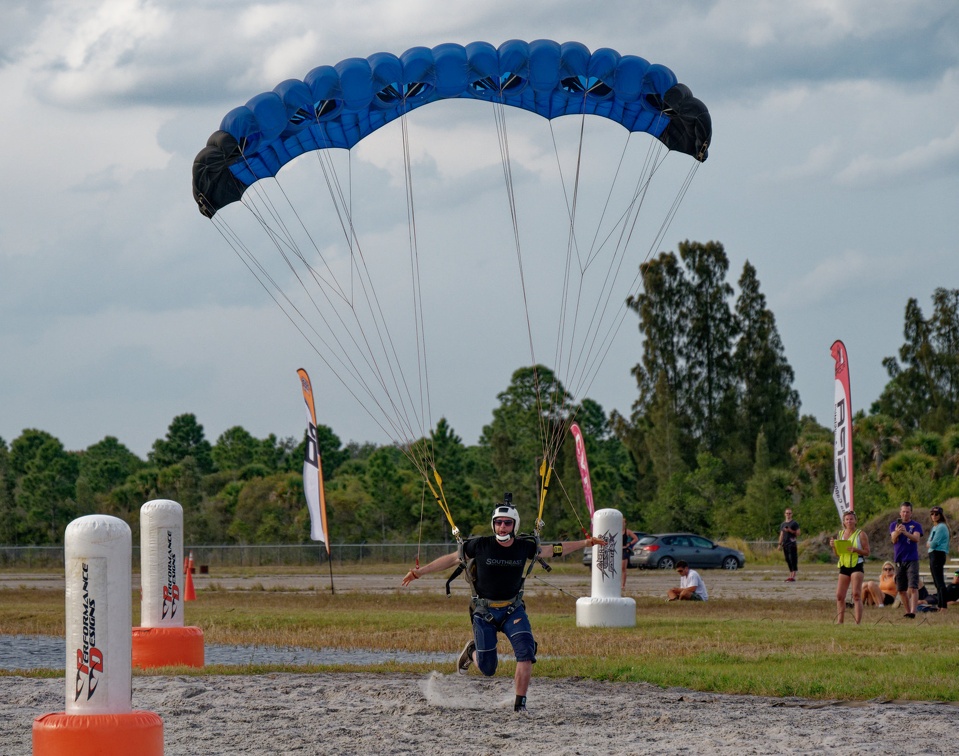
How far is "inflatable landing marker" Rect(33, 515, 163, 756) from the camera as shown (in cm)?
725

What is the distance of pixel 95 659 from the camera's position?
730 centimetres

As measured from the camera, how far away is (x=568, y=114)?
1689 cm

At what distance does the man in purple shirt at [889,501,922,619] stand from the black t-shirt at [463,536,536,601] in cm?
912

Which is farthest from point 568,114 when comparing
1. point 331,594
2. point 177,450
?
point 177,450

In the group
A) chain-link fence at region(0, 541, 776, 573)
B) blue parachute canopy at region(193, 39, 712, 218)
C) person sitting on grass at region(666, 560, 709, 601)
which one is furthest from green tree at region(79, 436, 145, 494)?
blue parachute canopy at region(193, 39, 712, 218)

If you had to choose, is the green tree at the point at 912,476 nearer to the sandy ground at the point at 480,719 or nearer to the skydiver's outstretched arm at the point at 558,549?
the sandy ground at the point at 480,719

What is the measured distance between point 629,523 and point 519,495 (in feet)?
18.9

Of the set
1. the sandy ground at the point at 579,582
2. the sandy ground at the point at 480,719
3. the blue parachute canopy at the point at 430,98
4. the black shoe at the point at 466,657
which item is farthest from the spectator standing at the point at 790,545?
the black shoe at the point at 466,657

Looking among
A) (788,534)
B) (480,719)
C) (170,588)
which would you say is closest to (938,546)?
(480,719)

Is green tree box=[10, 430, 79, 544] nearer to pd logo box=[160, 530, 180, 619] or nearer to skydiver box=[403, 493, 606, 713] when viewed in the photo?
pd logo box=[160, 530, 180, 619]

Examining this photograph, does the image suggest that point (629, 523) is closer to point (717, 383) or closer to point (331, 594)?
point (717, 383)

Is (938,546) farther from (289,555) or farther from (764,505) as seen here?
(764,505)

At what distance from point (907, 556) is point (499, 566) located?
32.4ft

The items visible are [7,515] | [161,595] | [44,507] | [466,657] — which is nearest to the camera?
[466,657]
